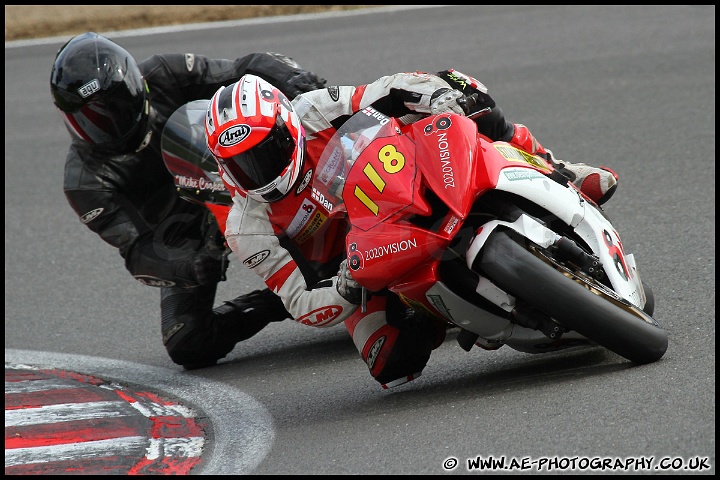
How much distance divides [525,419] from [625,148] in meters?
4.54

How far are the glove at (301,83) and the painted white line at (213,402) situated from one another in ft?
5.06

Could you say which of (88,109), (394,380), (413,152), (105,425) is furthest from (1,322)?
(413,152)

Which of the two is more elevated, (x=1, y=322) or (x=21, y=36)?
(x=1, y=322)

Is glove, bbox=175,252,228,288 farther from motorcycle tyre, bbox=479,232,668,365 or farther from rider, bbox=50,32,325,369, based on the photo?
motorcycle tyre, bbox=479,232,668,365

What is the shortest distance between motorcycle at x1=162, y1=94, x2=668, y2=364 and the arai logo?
43cm

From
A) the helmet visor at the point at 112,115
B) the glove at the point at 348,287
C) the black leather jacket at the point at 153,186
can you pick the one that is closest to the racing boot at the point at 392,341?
the glove at the point at 348,287

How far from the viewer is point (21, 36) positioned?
14.2 metres

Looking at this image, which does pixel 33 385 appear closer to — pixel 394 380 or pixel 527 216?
pixel 394 380

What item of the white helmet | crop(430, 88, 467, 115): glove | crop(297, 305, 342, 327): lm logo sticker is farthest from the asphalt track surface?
crop(430, 88, 467, 115): glove

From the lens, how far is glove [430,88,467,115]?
4406 millimetres

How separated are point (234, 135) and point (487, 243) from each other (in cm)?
117

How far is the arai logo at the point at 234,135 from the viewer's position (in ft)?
14.2

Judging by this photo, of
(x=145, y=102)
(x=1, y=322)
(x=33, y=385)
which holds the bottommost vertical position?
(x=1, y=322)

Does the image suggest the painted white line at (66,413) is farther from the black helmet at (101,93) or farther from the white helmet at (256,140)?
the black helmet at (101,93)
